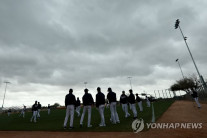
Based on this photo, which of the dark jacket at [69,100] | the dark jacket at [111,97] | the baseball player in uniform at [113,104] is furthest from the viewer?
the dark jacket at [111,97]

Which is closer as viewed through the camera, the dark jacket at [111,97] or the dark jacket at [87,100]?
the dark jacket at [87,100]

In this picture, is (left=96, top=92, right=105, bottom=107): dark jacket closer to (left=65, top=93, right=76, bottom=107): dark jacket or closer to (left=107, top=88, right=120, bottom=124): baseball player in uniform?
(left=107, top=88, right=120, bottom=124): baseball player in uniform

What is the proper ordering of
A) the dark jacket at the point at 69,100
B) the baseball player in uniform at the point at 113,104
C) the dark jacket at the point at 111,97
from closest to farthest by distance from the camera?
the dark jacket at the point at 69,100 → the baseball player in uniform at the point at 113,104 → the dark jacket at the point at 111,97

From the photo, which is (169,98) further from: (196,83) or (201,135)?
(201,135)

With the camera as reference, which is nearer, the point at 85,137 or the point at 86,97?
the point at 85,137

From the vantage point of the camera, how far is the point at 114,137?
21.5ft

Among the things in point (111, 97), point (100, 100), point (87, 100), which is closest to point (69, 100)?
point (87, 100)

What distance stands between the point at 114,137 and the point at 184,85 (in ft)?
219

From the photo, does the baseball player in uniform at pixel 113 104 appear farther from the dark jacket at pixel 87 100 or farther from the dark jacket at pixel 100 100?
the dark jacket at pixel 87 100

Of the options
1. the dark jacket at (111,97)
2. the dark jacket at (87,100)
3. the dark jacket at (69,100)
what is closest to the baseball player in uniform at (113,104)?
the dark jacket at (111,97)

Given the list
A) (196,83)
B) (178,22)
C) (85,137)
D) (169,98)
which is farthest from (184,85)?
(85,137)

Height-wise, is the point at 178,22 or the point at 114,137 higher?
the point at 178,22

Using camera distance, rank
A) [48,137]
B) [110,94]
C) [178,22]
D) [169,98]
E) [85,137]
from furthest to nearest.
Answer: [169,98], [178,22], [110,94], [48,137], [85,137]

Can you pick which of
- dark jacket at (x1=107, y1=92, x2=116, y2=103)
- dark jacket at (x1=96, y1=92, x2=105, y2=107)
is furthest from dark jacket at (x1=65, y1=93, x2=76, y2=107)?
dark jacket at (x1=107, y1=92, x2=116, y2=103)
